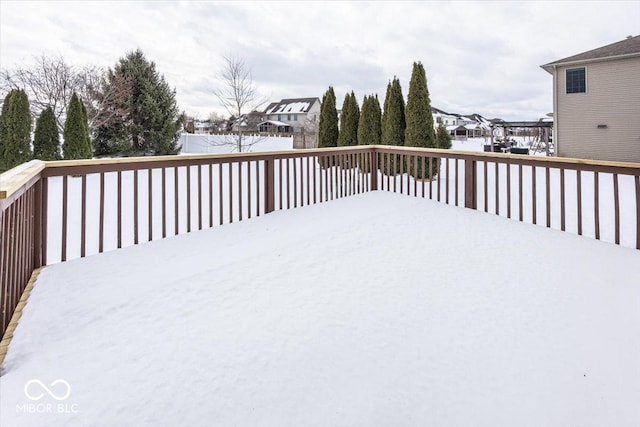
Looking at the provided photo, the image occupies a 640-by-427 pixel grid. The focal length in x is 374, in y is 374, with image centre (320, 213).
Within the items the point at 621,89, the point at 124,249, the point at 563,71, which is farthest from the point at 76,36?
the point at 621,89

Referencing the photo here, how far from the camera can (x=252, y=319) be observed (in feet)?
8.14

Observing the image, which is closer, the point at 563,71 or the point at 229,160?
the point at 229,160

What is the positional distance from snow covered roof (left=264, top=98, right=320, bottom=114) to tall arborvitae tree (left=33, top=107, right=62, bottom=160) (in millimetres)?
34282

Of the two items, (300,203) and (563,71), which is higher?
(563,71)

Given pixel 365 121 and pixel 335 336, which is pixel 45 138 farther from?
pixel 335 336

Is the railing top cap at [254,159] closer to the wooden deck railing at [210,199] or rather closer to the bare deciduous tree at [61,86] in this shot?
the wooden deck railing at [210,199]

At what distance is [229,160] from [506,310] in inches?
140

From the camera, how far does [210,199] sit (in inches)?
182

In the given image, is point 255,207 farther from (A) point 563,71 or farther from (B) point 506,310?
(A) point 563,71

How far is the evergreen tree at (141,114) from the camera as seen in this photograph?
1381 cm

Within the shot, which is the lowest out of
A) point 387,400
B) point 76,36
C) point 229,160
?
point 387,400

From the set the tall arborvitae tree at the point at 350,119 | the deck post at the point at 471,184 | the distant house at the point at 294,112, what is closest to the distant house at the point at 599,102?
the tall arborvitae tree at the point at 350,119

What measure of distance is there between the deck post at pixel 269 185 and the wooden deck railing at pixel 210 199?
0.05 feet

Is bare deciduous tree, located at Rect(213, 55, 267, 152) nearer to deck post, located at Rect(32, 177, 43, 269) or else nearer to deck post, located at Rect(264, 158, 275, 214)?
deck post, located at Rect(264, 158, 275, 214)
